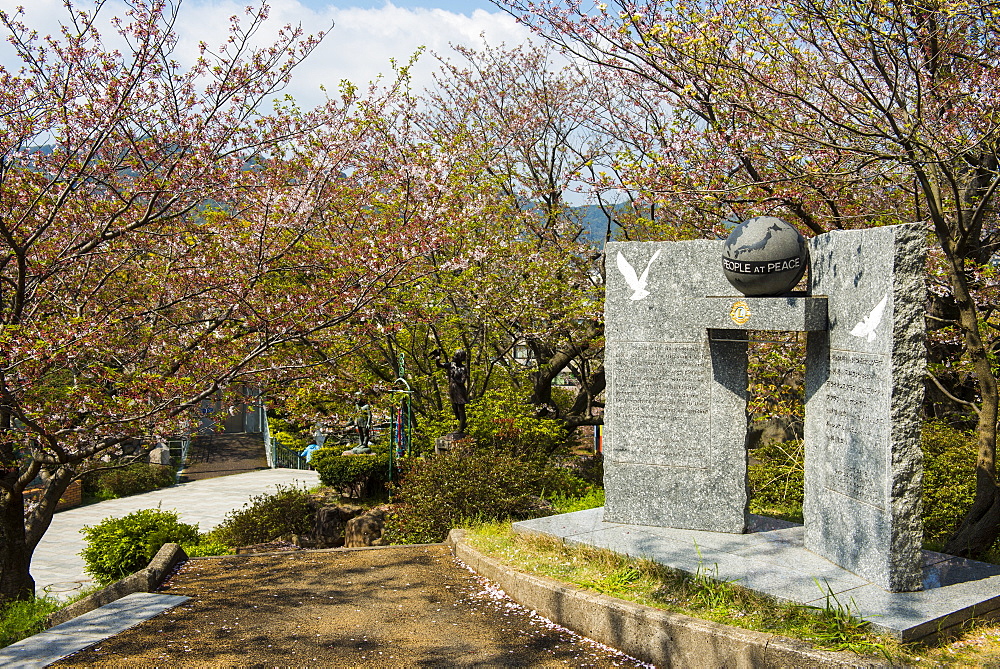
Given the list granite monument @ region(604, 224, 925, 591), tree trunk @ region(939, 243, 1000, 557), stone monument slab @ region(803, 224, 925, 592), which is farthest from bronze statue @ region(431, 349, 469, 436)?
tree trunk @ region(939, 243, 1000, 557)

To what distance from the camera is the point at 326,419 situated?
48.1ft

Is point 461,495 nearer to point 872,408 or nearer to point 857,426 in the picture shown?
Result: point 857,426

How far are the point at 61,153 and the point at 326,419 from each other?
815cm

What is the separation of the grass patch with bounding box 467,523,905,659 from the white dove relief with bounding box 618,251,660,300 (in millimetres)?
2984

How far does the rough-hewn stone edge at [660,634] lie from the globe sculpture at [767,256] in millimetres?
3483

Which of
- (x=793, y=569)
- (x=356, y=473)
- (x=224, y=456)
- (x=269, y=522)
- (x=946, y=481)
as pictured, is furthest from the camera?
(x=224, y=456)

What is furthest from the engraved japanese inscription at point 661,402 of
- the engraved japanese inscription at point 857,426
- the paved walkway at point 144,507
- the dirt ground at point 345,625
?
the paved walkway at point 144,507

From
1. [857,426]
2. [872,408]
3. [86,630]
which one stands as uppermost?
[872,408]

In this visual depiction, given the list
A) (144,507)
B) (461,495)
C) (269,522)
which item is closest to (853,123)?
(461,495)

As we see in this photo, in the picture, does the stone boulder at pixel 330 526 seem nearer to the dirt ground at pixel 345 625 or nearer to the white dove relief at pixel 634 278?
Result: the dirt ground at pixel 345 625

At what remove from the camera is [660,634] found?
5.88 meters

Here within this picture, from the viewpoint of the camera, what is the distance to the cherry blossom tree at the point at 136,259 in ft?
23.3

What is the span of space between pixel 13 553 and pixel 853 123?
10832 millimetres

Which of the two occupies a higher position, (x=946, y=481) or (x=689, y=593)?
(x=946, y=481)
